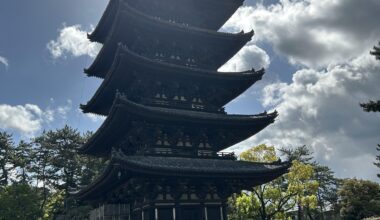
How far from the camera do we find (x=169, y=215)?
20.4m

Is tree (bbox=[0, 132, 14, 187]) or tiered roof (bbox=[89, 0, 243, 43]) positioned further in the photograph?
tree (bbox=[0, 132, 14, 187])

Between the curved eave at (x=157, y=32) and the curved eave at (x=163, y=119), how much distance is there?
6.18 m

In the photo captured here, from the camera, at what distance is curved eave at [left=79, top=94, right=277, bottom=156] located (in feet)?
67.9

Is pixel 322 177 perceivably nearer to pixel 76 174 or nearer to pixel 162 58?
pixel 76 174

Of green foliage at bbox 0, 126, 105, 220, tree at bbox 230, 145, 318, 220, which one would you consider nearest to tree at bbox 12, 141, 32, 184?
green foliage at bbox 0, 126, 105, 220

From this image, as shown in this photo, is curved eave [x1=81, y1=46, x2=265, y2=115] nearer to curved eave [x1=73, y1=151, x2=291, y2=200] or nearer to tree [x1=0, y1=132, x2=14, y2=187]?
curved eave [x1=73, y1=151, x2=291, y2=200]

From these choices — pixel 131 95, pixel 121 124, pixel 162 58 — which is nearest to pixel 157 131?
pixel 121 124

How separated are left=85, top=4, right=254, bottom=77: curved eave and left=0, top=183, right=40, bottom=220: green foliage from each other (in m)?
22.7

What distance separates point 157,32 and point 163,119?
760cm

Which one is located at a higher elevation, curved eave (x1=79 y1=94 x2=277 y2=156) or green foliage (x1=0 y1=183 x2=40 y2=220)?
curved eave (x1=79 y1=94 x2=277 y2=156)

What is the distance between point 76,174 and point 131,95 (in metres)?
36.7

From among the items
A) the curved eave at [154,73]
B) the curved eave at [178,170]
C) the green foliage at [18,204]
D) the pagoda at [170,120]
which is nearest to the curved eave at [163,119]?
the pagoda at [170,120]

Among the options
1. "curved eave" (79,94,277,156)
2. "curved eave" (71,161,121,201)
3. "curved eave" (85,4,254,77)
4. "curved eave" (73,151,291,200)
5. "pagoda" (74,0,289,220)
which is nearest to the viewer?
"curved eave" (73,151,291,200)

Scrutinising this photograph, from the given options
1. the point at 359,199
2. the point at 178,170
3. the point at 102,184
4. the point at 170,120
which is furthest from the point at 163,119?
the point at 359,199
